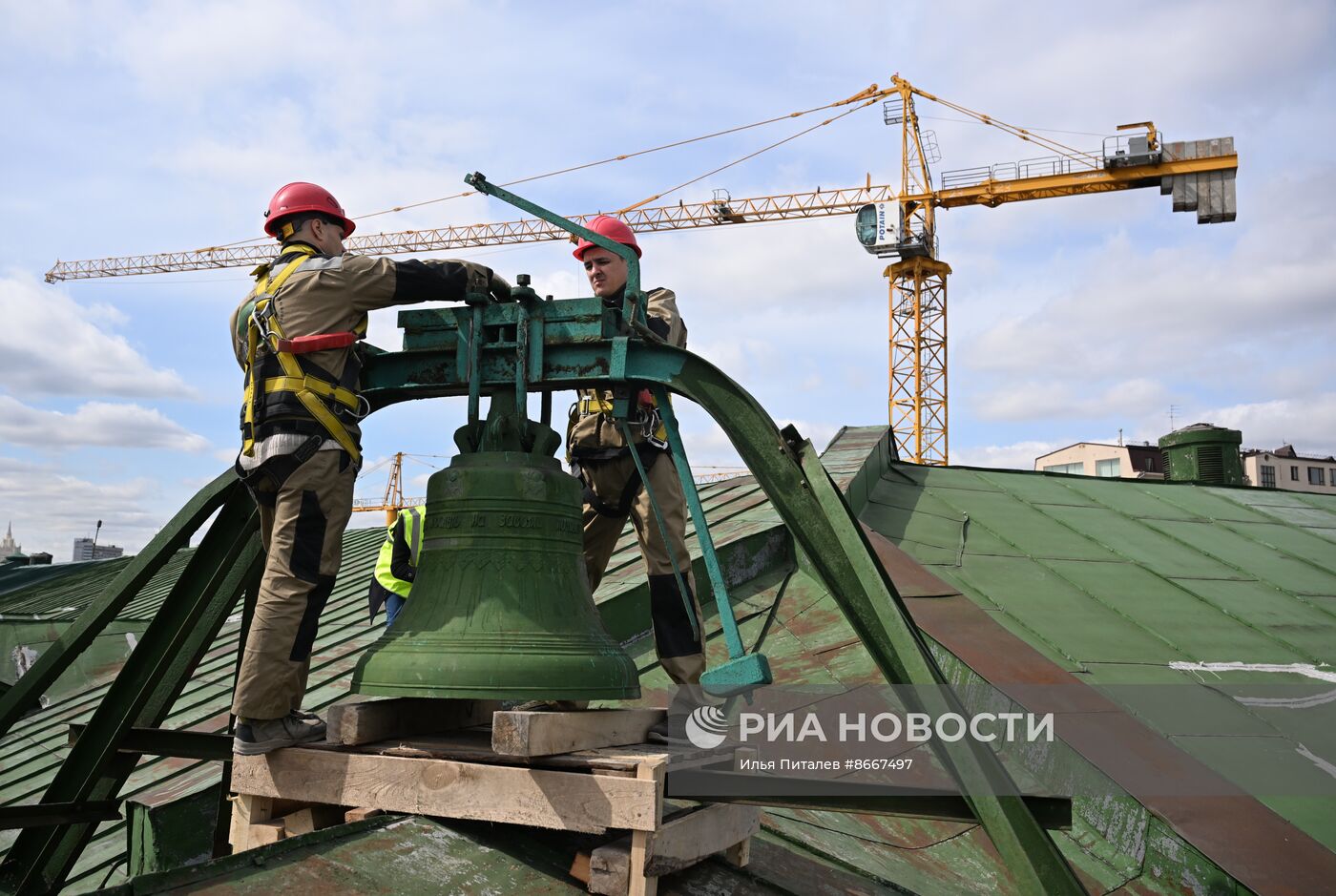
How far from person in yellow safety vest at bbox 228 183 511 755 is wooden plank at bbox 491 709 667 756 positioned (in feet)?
2.63

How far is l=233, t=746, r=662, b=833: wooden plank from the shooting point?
3068 mm

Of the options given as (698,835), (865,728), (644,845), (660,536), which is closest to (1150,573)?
(865,728)

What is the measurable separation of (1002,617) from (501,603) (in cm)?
412

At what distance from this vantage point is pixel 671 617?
4473 millimetres

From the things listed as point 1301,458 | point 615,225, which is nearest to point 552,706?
point 615,225

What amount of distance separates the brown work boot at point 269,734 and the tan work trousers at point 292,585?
0.04 m

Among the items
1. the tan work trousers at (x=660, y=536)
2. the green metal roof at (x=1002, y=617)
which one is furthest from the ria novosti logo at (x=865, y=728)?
the tan work trousers at (x=660, y=536)

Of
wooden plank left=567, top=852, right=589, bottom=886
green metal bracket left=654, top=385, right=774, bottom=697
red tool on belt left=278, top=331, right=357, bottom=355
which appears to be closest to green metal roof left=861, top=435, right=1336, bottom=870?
green metal bracket left=654, top=385, right=774, bottom=697

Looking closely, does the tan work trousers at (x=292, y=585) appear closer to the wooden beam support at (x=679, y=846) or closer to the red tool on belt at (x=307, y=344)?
the red tool on belt at (x=307, y=344)

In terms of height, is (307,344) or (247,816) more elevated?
(307,344)

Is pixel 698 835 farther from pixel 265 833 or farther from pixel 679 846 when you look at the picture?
pixel 265 833

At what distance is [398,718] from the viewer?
370 centimetres

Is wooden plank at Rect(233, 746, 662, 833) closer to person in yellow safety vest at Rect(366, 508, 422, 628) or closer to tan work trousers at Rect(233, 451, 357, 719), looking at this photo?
tan work trousers at Rect(233, 451, 357, 719)

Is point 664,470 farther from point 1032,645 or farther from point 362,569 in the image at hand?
point 362,569
